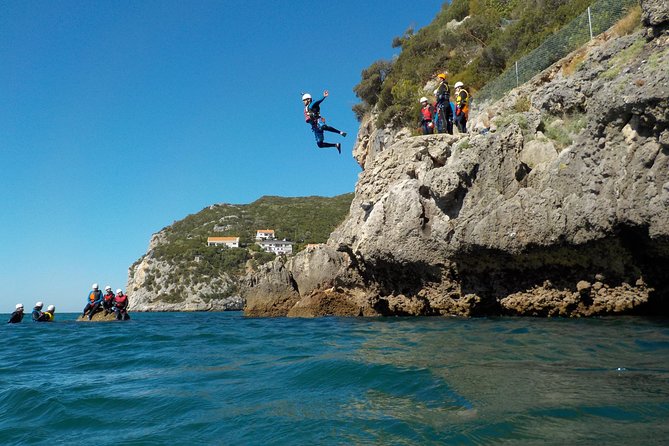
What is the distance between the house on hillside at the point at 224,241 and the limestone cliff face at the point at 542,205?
87373 millimetres

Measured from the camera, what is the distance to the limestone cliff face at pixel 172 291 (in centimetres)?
8631

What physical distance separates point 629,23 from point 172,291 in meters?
87.8

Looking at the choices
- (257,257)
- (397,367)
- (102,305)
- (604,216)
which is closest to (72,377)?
(397,367)

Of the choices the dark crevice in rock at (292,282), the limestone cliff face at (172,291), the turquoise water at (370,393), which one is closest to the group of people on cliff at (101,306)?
the dark crevice in rock at (292,282)

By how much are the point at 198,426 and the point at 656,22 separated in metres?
11.7

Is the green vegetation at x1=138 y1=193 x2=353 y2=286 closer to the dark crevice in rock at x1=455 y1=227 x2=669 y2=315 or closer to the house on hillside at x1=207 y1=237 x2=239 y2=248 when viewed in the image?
the house on hillside at x1=207 y1=237 x2=239 y2=248

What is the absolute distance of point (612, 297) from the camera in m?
11.0

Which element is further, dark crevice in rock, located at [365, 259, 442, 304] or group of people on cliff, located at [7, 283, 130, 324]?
group of people on cliff, located at [7, 283, 130, 324]

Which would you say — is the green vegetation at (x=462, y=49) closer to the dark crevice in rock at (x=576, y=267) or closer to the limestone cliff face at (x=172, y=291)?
the dark crevice in rock at (x=576, y=267)

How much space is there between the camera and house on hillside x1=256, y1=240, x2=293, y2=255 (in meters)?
96.7

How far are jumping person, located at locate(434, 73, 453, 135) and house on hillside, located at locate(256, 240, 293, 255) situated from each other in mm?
77779

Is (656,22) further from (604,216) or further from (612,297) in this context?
(612,297)

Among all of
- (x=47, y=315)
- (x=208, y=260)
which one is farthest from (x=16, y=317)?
(x=208, y=260)

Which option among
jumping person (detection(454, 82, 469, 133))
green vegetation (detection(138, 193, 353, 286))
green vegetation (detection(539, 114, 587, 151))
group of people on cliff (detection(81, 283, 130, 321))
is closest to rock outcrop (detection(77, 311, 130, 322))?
group of people on cliff (detection(81, 283, 130, 321))
